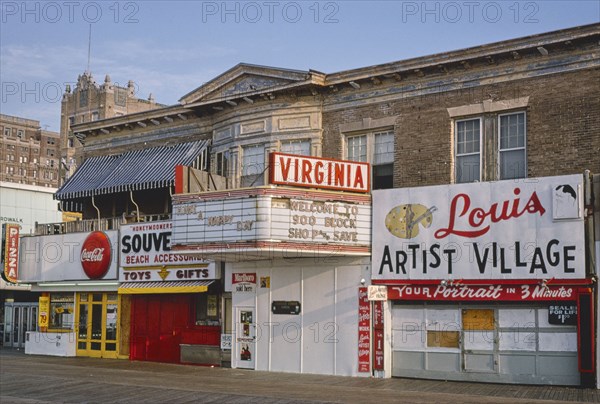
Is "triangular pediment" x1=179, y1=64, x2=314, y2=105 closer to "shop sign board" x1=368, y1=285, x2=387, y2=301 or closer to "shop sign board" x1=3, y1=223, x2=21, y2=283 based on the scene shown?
"shop sign board" x1=368, y1=285, x2=387, y2=301

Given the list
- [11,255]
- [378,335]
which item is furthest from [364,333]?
[11,255]

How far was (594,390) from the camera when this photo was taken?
20078 millimetres

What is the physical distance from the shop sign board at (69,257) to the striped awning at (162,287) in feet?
3.53

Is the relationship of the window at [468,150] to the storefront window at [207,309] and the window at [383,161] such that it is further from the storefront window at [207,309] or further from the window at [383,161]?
the storefront window at [207,309]

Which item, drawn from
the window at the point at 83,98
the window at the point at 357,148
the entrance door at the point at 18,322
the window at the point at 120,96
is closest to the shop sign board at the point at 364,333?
the window at the point at 357,148

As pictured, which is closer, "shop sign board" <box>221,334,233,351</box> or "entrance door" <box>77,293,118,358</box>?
"shop sign board" <box>221,334,233,351</box>

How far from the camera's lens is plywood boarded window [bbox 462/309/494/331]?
22.5 m

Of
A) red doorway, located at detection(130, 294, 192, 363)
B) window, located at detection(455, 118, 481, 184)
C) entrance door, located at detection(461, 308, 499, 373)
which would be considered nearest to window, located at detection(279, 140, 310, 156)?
window, located at detection(455, 118, 481, 184)

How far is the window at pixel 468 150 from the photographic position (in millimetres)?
24281

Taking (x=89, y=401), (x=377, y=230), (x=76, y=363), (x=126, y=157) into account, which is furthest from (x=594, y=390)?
(x=126, y=157)

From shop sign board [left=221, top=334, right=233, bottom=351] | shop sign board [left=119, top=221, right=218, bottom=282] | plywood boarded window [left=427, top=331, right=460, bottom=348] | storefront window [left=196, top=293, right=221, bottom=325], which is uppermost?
shop sign board [left=119, top=221, right=218, bottom=282]

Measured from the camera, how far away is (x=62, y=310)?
1319 inches

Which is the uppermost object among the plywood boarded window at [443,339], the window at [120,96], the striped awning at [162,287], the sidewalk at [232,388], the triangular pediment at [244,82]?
the window at [120,96]

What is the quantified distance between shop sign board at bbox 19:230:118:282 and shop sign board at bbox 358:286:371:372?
1110 centimetres
